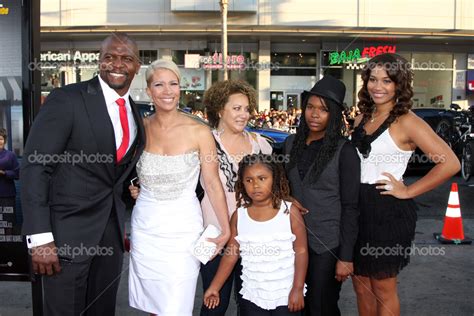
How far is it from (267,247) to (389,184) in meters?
0.82

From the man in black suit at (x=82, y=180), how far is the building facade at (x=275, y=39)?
2182 centimetres

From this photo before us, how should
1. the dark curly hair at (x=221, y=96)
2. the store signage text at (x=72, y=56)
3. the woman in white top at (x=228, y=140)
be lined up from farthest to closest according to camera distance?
1. the store signage text at (x=72, y=56)
2. the dark curly hair at (x=221, y=96)
3. the woman in white top at (x=228, y=140)

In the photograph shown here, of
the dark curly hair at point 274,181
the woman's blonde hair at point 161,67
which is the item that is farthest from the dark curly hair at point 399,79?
the woman's blonde hair at point 161,67

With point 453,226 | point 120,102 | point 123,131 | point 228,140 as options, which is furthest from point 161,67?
point 453,226

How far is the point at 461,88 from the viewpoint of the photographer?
90.2 ft

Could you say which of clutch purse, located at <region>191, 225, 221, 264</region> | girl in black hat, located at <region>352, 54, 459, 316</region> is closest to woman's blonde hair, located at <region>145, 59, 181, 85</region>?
clutch purse, located at <region>191, 225, 221, 264</region>

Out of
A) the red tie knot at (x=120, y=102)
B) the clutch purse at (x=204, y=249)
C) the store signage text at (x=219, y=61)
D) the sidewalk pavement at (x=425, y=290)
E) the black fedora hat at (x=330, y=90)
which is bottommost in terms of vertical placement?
the sidewalk pavement at (x=425, y=290)

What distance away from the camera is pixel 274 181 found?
291cm

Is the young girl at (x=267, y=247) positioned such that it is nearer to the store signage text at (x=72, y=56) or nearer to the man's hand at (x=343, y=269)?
the man's hand at (x=343, y=269)

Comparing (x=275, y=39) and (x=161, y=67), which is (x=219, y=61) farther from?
(x=161, y=67)

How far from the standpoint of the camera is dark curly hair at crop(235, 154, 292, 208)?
2896 mm

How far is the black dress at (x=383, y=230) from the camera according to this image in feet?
9.68

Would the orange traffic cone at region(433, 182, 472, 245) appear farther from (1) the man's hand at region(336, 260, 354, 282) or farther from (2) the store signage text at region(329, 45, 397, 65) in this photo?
(2) the store signage text at region(329, 45, 397, 65)

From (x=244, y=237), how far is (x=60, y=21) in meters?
24.7
